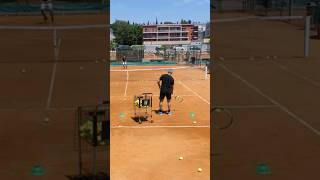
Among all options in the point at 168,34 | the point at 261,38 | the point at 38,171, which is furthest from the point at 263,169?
the point at 168,34

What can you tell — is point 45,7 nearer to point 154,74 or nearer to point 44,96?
point 154,74

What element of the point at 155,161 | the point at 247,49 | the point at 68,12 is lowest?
the point at 155,161

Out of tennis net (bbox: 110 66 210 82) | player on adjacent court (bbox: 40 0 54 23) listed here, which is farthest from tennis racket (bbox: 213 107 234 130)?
player on adjacent court (bbox: 40 0 54 23)

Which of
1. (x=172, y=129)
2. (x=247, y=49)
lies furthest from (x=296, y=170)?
(x=247, y=49)

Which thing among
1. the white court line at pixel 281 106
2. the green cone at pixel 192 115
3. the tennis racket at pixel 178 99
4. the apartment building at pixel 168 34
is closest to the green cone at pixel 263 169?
the white court line at pixel 281 106

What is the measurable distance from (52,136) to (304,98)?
7.91 meters

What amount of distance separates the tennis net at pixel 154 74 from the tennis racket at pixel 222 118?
10.3 metres

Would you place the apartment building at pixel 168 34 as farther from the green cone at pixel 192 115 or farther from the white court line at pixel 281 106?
the green cone at pixel 192 115

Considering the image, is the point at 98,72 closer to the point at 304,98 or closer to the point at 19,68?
the point at 19,68

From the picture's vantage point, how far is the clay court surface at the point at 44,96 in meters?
9.29

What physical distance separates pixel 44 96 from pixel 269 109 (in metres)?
7.03

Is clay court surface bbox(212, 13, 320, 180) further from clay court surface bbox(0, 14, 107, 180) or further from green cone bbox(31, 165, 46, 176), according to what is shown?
clay court surface bbox(0, 14, 107, 180)

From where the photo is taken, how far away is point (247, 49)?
31.0m

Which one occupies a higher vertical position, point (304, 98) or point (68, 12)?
point (68, 12)
